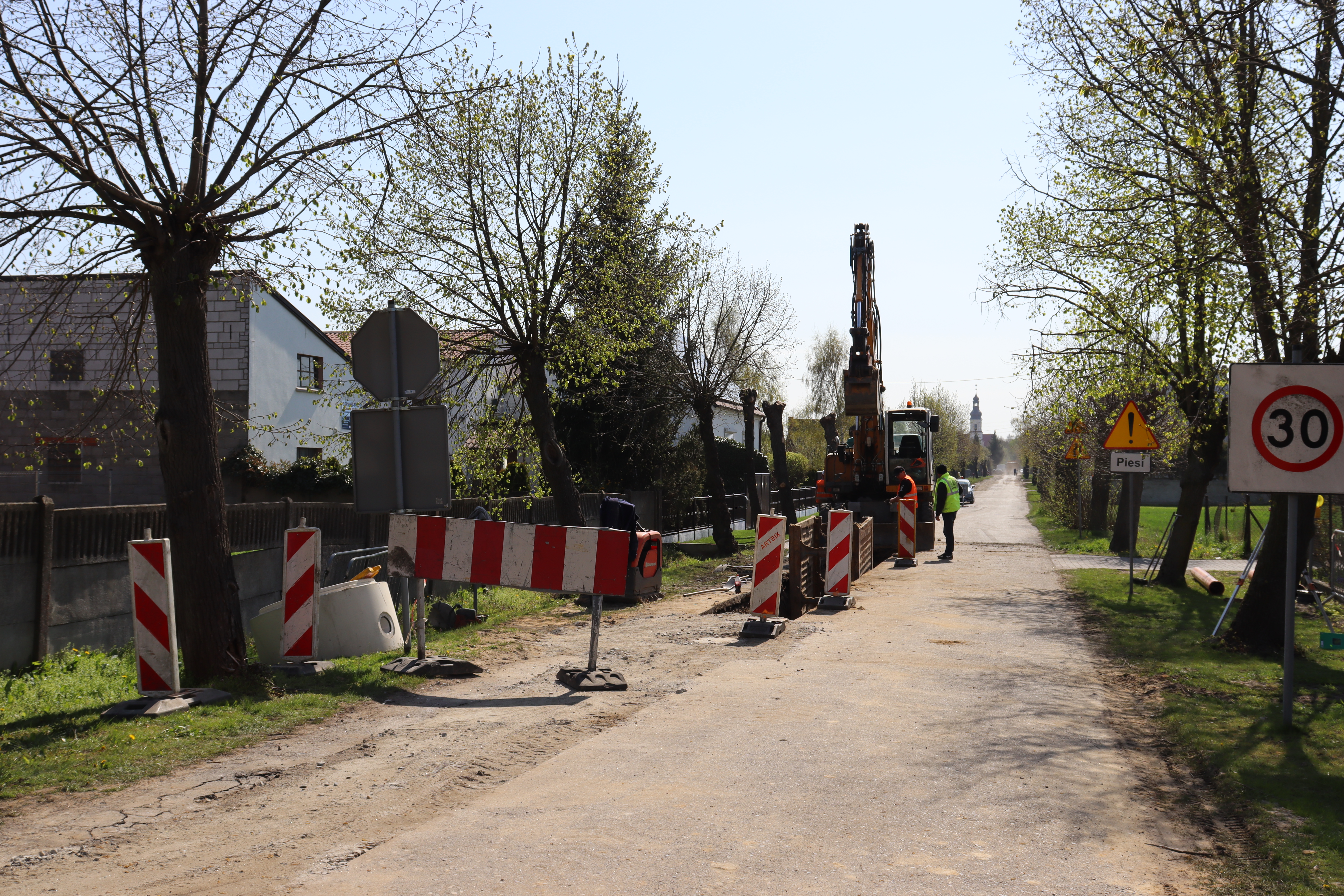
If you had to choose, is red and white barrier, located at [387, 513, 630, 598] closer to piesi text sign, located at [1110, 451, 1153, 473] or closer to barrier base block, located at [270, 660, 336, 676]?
barrier base block, located at [270, 660, 336, 676]

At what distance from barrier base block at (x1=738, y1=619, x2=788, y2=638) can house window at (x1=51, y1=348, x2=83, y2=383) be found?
23.4 ft

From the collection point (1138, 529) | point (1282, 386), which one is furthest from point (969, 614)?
point (1138, 529)

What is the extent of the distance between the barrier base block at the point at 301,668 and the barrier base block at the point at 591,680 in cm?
196

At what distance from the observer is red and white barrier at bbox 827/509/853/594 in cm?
1398

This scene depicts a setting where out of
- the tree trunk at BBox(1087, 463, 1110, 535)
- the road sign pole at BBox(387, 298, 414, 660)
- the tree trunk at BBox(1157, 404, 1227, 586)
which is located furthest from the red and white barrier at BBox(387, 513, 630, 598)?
the tree trunk at BBox(1087, 463, 1110, 535)

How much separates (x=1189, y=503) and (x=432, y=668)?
14.3m

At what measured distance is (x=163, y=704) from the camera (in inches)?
279

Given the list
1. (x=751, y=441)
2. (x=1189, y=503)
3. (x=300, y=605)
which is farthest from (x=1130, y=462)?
(x=300, y=605)

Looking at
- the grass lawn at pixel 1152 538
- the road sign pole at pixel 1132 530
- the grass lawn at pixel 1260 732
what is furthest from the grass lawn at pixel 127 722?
the grass lawn at pixel 1152 538

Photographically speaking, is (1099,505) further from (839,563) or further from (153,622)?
(153,622)

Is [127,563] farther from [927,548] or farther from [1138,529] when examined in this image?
[1138,529]

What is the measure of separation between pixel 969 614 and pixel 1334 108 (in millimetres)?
7069

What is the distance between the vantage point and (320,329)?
112ft

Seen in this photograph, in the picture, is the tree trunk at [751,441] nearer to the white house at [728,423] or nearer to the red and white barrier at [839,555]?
the white house at [728,423]
